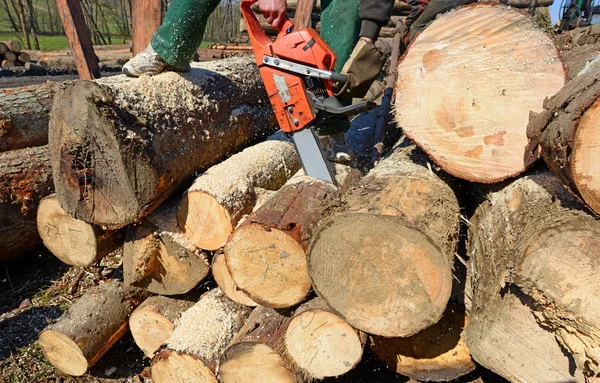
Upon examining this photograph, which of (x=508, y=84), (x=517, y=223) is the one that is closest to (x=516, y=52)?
(x=508, y=84)

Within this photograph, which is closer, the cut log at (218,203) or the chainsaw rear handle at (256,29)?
the cut log at (218,203)

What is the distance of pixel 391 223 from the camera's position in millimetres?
1604

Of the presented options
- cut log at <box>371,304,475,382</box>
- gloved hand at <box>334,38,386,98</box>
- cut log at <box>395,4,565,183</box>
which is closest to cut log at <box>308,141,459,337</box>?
cut log at <box>395,4,565,183</box>

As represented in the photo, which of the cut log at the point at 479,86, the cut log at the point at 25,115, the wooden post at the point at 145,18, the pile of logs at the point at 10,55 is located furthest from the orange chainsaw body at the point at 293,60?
the pile of logs at the point at 10,55

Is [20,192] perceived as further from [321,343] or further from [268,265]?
[321,343]

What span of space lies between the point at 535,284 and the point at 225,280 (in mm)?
1470

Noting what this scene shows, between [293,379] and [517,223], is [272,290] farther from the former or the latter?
[517,223]

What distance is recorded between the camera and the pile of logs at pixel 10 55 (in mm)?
8172

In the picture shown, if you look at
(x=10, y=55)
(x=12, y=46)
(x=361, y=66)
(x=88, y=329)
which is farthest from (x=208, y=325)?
(x=12, y=46)

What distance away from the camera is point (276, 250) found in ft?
6.27

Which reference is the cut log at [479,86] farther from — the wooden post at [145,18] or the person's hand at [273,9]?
the wooden post at [145,18]

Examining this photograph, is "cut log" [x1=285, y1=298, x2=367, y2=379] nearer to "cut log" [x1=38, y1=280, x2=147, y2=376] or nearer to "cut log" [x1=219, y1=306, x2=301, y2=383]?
"cut log" [x1=219, y1=306, x2=301, y2=383]

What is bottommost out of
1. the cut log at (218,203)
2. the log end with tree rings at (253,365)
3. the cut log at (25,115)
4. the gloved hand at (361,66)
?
the log end with tree rings at (253,365)

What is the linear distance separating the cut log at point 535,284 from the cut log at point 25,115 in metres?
2.99
